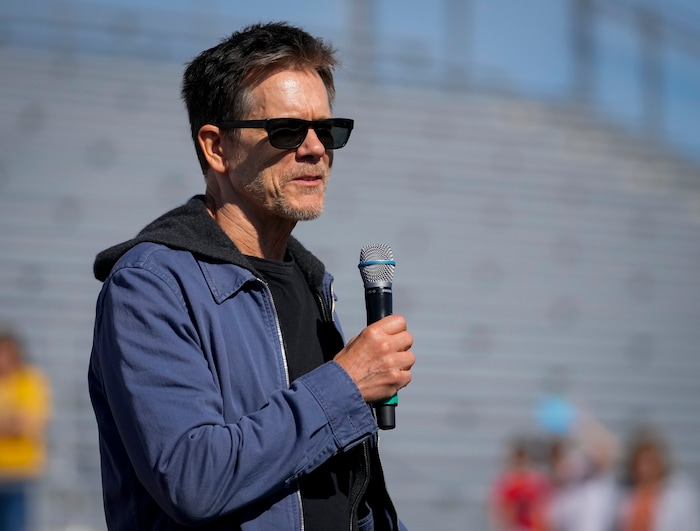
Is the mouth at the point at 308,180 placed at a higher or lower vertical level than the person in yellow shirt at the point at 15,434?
higher

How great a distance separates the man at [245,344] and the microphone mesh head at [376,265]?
0.13 metres

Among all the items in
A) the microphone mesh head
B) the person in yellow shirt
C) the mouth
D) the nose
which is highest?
the nose

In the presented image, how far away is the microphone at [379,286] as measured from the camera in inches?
80.1

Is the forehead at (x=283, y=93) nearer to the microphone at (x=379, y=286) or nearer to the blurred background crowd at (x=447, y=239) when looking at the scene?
the microphone at (x=379, y=286)

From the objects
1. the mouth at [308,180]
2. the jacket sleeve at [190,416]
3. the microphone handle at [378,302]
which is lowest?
the jacket sleeve at [190,416]

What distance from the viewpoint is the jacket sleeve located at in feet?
5.84

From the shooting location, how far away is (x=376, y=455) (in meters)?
2.24

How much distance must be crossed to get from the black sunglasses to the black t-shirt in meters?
0.24

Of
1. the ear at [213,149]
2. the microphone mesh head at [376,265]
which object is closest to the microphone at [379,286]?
the microphone mesh head at [376,265]

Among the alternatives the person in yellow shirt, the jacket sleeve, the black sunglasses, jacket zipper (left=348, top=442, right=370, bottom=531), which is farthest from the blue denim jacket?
the person in yellow shirt

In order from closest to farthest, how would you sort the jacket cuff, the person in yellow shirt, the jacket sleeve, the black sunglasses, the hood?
the jacket sleeve < the jacket cuff < the hood < the black sunglasses < the person in yellow shirt

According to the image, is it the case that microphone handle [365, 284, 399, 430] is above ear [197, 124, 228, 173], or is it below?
below

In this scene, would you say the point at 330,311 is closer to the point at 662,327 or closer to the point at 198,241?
the point at 198,241

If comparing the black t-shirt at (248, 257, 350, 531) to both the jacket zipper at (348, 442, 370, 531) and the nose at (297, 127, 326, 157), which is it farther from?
the nose at (297, 127, 326, 157)
